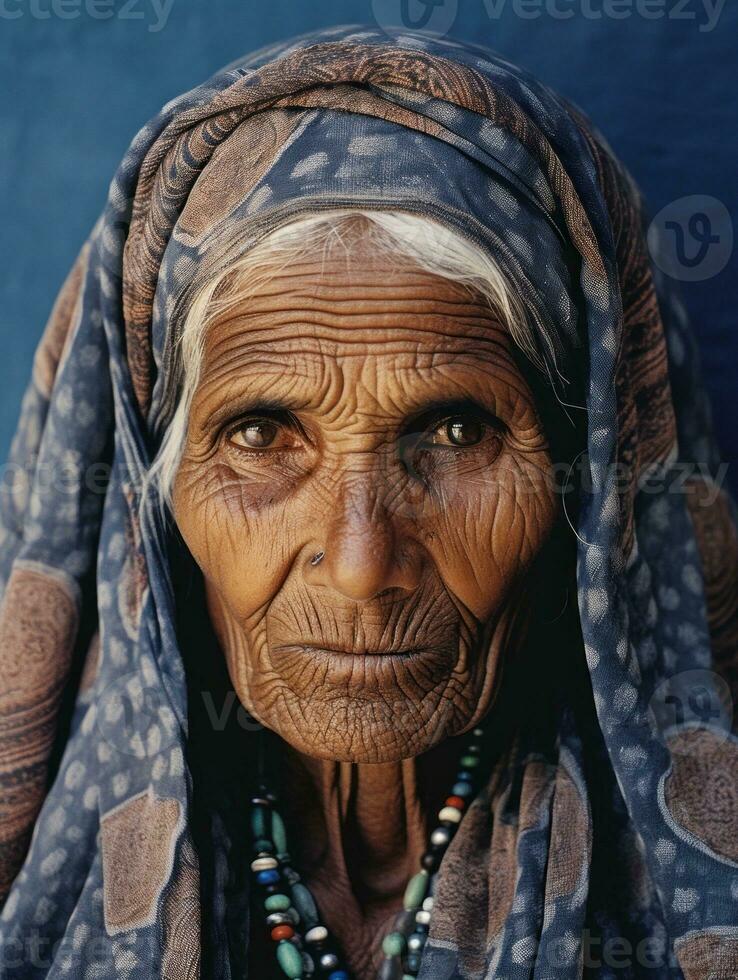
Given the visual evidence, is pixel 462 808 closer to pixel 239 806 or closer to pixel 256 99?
pixel 239 806

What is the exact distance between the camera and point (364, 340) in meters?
1.54

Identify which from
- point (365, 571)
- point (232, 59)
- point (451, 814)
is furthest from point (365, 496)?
point (232, 59)

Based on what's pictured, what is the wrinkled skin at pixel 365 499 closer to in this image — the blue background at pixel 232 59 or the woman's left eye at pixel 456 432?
the woman's left eye at pixel 456 432

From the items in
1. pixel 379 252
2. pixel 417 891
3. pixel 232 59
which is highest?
pixel 232 59

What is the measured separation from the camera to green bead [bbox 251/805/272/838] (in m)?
1.86

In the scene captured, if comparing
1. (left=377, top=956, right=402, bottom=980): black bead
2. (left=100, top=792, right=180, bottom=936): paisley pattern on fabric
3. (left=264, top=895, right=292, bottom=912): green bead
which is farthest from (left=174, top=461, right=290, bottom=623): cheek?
(left=377, top=956, right=402, bottom=980): black bead

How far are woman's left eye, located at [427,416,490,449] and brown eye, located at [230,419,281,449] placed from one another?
23 centimetres

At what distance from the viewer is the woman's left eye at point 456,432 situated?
1.63 meters

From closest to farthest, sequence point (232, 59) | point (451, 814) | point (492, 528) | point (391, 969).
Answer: point (492, 528) → point (391, 969) → point (451, 814) → point (232, 59)

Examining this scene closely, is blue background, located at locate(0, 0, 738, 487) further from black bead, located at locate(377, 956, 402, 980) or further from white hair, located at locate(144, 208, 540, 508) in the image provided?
black bead, located at locate(377, 956, 402, 980)

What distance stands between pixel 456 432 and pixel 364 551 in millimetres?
248

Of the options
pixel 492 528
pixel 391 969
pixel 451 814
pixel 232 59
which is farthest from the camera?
pixel 232 59

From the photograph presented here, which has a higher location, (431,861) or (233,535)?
(233,535)

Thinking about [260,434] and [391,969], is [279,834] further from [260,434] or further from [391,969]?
[260,434]
